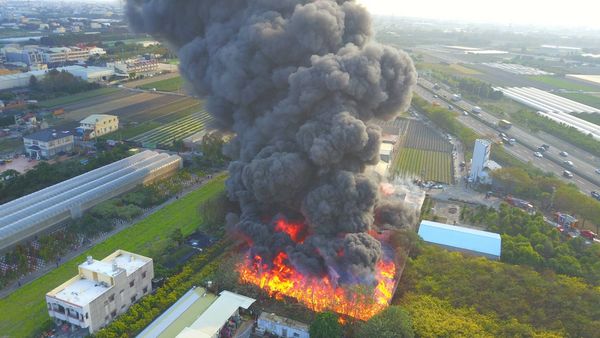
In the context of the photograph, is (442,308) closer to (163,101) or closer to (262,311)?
(262,311)

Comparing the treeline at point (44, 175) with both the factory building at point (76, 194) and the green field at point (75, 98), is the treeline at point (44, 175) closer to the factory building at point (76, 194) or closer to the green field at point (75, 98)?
the factory building at point (76, 194)

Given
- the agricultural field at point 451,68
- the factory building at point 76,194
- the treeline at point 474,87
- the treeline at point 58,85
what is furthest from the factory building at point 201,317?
the agricultural field at point 451,68

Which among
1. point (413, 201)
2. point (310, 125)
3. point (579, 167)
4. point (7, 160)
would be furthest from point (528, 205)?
point (7, 160)

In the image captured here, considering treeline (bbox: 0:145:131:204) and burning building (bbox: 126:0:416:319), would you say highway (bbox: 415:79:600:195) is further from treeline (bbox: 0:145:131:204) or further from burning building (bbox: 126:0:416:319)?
treeline (bbox: 0:145:131:204)

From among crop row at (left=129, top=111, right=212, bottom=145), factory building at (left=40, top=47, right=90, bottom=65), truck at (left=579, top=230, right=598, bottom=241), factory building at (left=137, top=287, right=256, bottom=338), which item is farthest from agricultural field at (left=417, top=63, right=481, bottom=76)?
factory building at (left=137, top=287, right=256, bottom=338)

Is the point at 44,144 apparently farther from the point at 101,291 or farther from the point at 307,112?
the point at 307,112
